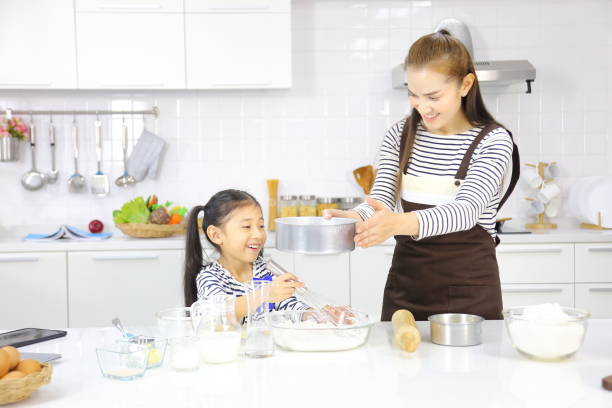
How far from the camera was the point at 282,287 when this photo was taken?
165 centimetres

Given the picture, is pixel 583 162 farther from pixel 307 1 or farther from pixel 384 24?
pixel 307 1

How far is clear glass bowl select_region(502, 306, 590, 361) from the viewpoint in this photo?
4.91 feet

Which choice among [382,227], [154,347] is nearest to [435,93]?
[382,227]

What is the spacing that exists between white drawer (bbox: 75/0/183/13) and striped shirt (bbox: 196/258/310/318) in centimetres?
199

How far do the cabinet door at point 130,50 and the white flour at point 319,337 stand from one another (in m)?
2.41

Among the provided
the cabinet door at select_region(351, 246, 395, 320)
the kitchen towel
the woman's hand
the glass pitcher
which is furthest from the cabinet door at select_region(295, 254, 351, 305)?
the glass pitcher

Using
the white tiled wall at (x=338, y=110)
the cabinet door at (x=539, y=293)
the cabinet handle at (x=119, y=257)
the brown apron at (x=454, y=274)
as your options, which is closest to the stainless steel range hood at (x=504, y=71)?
the white tiled wall at (x=338, y=110)

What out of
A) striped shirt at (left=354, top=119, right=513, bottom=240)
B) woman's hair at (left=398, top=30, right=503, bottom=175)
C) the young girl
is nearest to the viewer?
striped shirt at (left=354, top=119, right=513, bottom=240)

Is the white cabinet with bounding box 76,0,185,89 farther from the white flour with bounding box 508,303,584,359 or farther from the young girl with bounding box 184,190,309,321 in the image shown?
the white flour with bounding box 508,303,584,359

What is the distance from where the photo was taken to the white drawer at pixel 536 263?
3.60 m

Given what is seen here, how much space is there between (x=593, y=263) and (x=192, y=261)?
2.26m

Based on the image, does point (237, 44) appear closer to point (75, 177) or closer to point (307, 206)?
point (307, 206)

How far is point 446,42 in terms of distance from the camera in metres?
1.97

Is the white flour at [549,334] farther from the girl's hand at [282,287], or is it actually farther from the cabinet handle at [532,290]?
the cabinet handle at [532,290]
